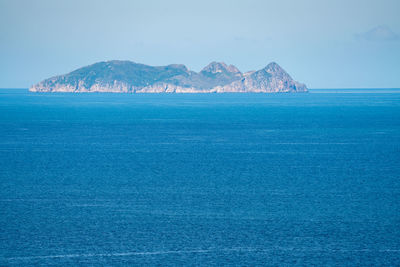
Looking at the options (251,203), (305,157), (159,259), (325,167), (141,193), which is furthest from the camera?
(305,157)

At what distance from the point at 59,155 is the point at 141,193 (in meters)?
19.3

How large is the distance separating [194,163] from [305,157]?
1000cm

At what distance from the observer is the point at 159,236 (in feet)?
76.1

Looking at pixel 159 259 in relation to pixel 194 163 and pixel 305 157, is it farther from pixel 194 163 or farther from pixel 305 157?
pixel 305 157

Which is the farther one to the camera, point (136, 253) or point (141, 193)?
point (141, 193)

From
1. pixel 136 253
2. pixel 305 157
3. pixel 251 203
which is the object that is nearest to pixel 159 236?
pixel 136 253

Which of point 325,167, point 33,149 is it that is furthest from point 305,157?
point 33,149

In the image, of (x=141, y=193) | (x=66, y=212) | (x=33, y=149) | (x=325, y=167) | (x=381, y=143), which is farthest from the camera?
(x=381, y=143)

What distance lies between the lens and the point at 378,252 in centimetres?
2144

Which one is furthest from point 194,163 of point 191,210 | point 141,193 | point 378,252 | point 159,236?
point 378,252

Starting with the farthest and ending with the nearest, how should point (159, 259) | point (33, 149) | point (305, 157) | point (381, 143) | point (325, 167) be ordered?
point (381, 143), point (33, 149), point (305, 157), point (325, 167), point (159, 259)

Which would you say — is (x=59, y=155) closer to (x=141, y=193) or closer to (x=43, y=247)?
(x=141, y=193)

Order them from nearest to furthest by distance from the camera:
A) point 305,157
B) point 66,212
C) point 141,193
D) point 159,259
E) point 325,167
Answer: point 159,259, point 66,212, point 141,193, point 325,167, point 305,157

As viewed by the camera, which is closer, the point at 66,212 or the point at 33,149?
the point at 66,212
